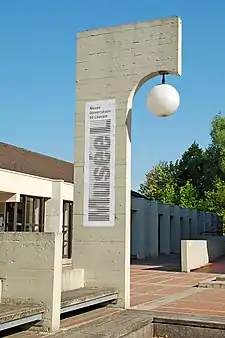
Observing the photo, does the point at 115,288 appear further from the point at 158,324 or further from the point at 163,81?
the point at 163,81

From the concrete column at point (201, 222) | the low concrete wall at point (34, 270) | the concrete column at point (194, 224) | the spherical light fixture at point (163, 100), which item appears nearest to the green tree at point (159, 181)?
the concrete column at point (201, 222)

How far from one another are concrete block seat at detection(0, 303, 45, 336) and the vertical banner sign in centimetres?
232

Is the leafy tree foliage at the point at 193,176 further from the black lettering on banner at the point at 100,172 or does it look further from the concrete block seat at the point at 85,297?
the concrete block seat at the point at 85,297

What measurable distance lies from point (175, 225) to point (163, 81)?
22.2 m

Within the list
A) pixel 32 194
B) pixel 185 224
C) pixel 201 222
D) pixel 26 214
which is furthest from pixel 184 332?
pixel 201 222

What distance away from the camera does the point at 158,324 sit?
6566 mm

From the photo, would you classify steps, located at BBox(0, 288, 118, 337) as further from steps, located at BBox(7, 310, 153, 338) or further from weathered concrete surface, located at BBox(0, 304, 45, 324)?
steps, located at BBox(7, 310, 153, 338)

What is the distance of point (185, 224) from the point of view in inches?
1216

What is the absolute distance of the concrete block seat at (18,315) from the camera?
4917mm

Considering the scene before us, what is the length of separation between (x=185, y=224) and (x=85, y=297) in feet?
81.7

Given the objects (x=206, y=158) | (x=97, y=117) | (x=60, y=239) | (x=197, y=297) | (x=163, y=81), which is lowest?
A: (x=197, y=297)

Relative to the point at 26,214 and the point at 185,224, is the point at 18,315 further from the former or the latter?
the point at 185,224

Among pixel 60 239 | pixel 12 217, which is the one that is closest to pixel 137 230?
pixel 12 217

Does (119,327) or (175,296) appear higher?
(119,327)
